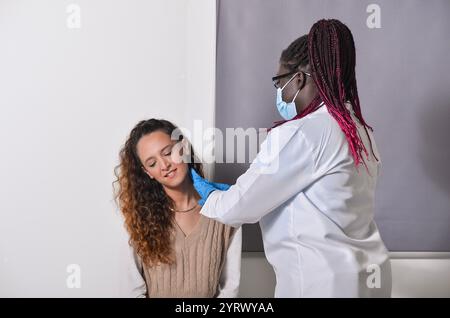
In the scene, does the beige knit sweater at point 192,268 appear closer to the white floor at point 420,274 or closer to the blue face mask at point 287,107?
the blue face mask at point 287,107

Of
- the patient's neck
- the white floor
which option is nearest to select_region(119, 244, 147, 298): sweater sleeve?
the patient's neck

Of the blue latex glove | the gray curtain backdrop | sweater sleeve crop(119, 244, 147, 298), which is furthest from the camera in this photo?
the gray curtain backdrop

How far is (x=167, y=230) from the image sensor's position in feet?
5.22

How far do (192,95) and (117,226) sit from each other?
532mm

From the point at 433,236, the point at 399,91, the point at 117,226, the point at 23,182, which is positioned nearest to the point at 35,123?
the point at 23,182

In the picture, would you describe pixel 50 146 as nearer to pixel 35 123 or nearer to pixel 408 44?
pixel 35 123

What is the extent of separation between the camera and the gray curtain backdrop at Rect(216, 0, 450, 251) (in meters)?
1.70

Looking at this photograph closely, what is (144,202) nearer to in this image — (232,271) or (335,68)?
(232,271)

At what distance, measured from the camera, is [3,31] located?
1.61 meters

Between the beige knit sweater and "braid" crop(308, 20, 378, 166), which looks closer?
"braid" crop(308, 20, 378, 166)

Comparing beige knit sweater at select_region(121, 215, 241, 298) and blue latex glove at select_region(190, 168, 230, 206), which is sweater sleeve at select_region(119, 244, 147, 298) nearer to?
beige knit sweater at select_region(121, 215, 241, 298)

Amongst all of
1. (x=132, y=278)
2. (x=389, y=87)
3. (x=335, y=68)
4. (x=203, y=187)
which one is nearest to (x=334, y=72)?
(x=335, y=68)

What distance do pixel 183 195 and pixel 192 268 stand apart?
0.25 metres

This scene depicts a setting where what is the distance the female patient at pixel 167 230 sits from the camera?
1.54 m
